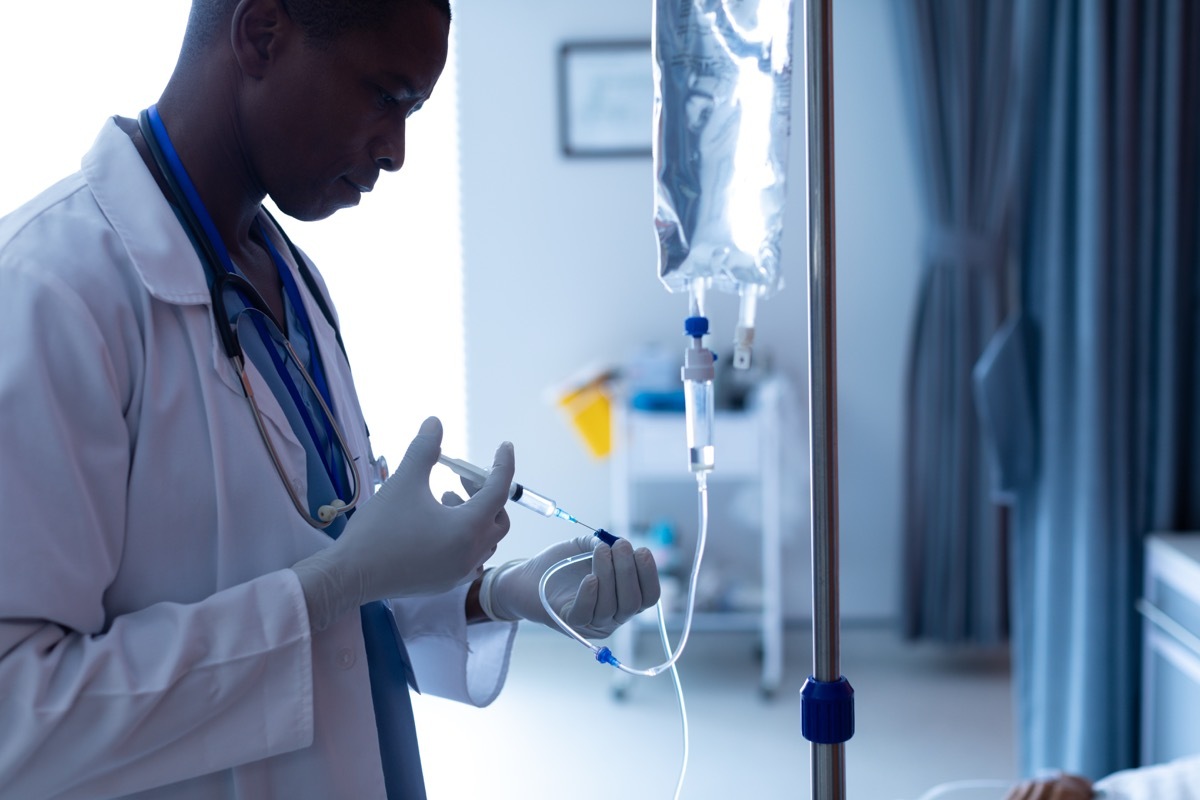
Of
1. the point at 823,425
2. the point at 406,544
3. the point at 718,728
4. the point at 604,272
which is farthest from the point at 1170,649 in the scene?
the point at 604,272

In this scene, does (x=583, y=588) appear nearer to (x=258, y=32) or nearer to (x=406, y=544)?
(x=406, y=544)

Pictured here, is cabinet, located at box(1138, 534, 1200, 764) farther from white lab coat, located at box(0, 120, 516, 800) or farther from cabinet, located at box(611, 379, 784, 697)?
white lab coat, located at box(0, 120, 516, 800)

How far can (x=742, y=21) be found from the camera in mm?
1052

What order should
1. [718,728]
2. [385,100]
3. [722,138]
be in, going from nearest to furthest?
[385,100] → [722,138] → [718,728]

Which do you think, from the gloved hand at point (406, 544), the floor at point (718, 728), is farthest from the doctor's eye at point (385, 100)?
the floor at point (718, 728)

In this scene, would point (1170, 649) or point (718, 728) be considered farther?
point (718, 728)

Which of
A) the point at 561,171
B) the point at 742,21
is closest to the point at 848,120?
the point at 561,171

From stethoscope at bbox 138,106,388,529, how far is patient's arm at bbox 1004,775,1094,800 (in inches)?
46.8

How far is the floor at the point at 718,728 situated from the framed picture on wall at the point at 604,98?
1.58 m

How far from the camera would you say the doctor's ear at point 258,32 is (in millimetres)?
907

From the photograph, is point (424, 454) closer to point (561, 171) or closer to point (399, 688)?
point (399, 688)

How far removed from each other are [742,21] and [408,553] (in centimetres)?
60

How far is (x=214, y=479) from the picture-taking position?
871 millimetres

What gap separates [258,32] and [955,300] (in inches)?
99.9
